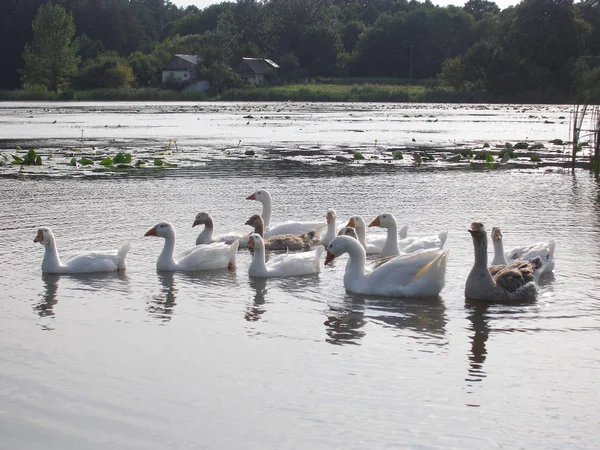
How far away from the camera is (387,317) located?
8961 mm

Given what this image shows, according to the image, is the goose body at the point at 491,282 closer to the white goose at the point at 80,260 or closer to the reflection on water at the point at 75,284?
the reflection on water at the point at 75,284

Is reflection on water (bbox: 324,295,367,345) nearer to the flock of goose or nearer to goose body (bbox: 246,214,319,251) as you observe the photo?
the flock of goose

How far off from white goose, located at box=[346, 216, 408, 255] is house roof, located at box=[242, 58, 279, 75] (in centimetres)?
10058

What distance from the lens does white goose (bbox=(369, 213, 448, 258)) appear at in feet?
39.0

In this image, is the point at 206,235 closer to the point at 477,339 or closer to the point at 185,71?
the point at 477,339

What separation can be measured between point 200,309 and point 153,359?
1.84m

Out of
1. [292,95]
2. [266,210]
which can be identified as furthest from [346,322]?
[292,95]

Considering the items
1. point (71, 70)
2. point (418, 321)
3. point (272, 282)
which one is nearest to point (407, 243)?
point (272, 282)

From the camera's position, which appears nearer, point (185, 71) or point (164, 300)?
point (164, 300)

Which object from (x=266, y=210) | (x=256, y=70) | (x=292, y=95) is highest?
(x=256, y=70)

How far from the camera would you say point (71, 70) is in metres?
110

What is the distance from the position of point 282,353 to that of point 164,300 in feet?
8.40

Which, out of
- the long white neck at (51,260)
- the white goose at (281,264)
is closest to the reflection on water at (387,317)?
the white goose at (281,264)

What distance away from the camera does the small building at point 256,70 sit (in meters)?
112
